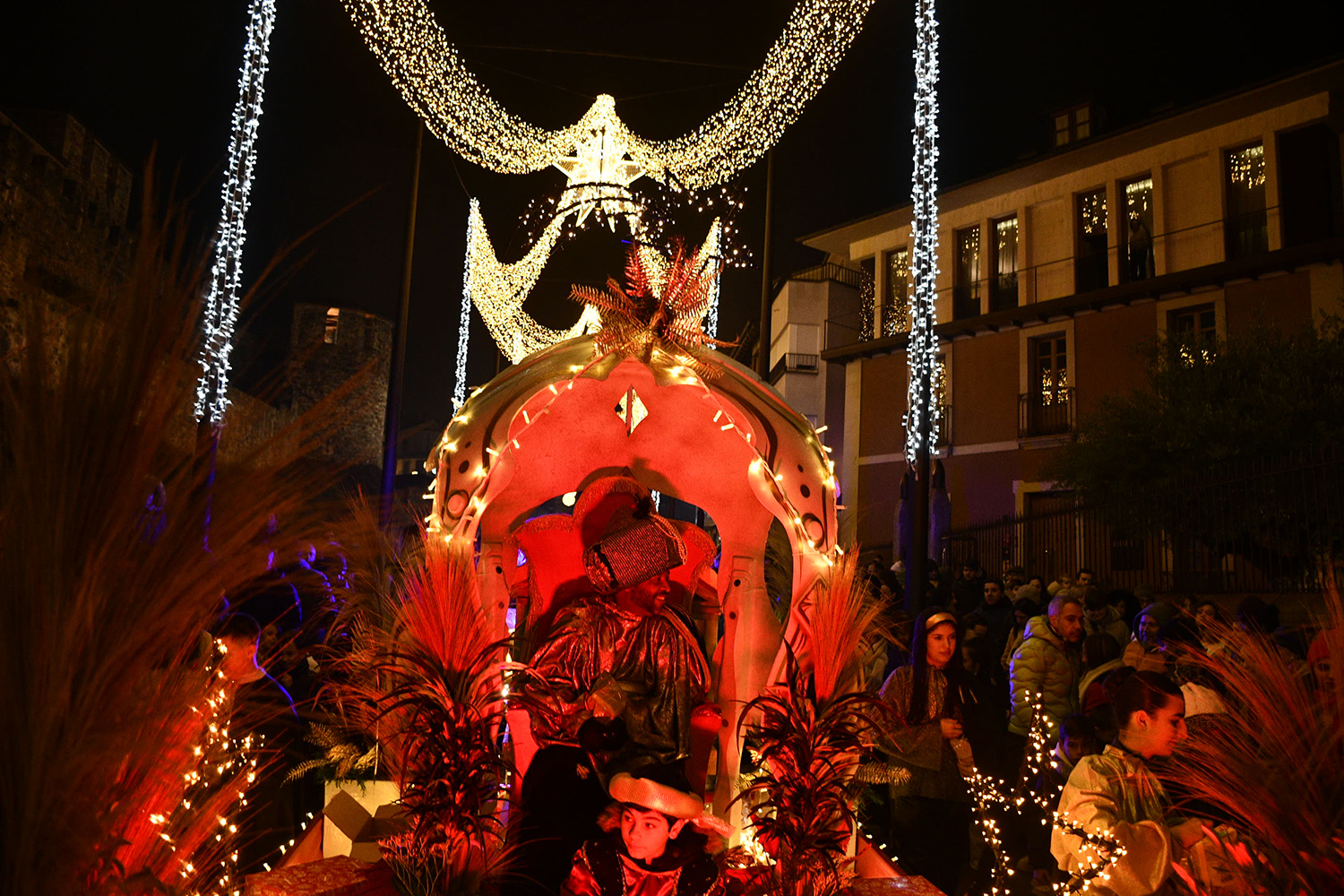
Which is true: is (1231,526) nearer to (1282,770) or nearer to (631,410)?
(631,410)

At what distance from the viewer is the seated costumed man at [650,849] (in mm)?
3428

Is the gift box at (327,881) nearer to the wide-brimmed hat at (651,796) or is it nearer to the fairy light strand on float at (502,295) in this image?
the wide-brimmed hat at (651,796)

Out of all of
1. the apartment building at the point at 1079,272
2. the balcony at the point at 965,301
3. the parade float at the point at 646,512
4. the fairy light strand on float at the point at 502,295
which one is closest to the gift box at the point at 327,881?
the parade float at the point at 646,512

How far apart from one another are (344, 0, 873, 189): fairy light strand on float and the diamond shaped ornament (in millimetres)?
4469

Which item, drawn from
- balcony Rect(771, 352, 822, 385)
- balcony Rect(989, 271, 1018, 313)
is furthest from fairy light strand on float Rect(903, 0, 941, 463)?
balcony Rect(771, 352, 822, 385)

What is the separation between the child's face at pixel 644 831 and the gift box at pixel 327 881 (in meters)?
1.09

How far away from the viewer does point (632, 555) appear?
524 cm

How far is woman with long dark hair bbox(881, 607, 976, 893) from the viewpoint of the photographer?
15.6 ft

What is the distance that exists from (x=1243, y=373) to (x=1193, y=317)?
13.9 feet

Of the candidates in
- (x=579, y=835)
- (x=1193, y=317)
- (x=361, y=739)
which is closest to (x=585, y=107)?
(x=361, y=739)

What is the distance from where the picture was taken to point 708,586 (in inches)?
241

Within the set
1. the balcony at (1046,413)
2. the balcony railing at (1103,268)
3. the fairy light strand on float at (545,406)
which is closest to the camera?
the fairy light strand on float at (545,406)

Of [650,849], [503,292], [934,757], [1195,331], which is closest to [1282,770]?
[650,849]

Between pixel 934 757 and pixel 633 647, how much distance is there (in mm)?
1666
